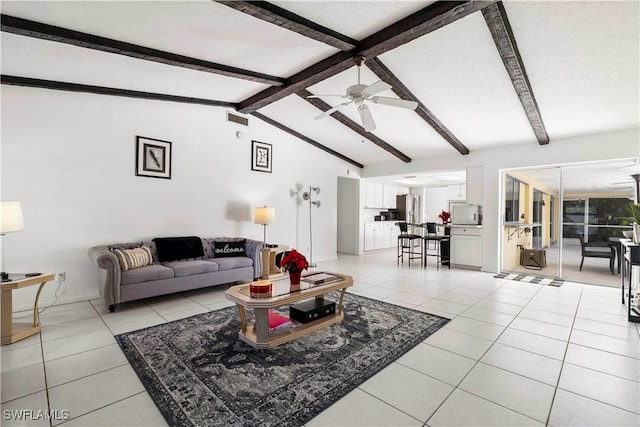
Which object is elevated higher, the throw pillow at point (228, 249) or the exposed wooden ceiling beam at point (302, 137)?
the exposed wooden ceiling beam at point (302, 137)

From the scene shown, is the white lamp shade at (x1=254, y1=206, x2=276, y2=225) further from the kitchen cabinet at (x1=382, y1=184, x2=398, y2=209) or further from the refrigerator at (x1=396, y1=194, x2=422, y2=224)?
the refrigerator at (x1=396, y1=194, x2=422, y2=224)

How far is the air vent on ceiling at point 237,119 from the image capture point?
5480 millimetres

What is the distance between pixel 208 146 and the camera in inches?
206

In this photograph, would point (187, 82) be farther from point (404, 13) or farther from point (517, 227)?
point (517, 227)

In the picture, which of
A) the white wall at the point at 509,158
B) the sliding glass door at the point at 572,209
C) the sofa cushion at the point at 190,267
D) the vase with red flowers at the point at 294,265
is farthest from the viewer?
the sliding glass door at the point at 572,209

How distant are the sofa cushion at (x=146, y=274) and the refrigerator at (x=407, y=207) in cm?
767

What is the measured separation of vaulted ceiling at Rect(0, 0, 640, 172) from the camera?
2.65 m

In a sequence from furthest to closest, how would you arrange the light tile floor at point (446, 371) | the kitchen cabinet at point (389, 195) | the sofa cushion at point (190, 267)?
the kitchen cabinet at point (389, 195), the sofa cushion at point (190, 267), the light tile floor at point (446, 371)

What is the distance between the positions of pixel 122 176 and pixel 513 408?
5.15 metres

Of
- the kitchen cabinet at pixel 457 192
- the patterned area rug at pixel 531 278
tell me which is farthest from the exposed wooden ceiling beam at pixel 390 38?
the kitchen cabinet at pixel 457 192

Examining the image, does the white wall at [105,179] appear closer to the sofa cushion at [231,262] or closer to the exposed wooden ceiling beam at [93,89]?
the exposed wooden ceiling beam at [93,89]

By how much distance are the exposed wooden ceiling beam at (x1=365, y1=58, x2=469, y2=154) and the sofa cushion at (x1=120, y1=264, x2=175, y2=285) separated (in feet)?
12.6

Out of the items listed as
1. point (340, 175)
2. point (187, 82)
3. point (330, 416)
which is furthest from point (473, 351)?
point (340, 175)

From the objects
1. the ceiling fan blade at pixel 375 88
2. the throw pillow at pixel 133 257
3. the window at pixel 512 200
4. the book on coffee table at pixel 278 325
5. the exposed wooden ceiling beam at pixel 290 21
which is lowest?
the book on coffee table at pixel 278 325
